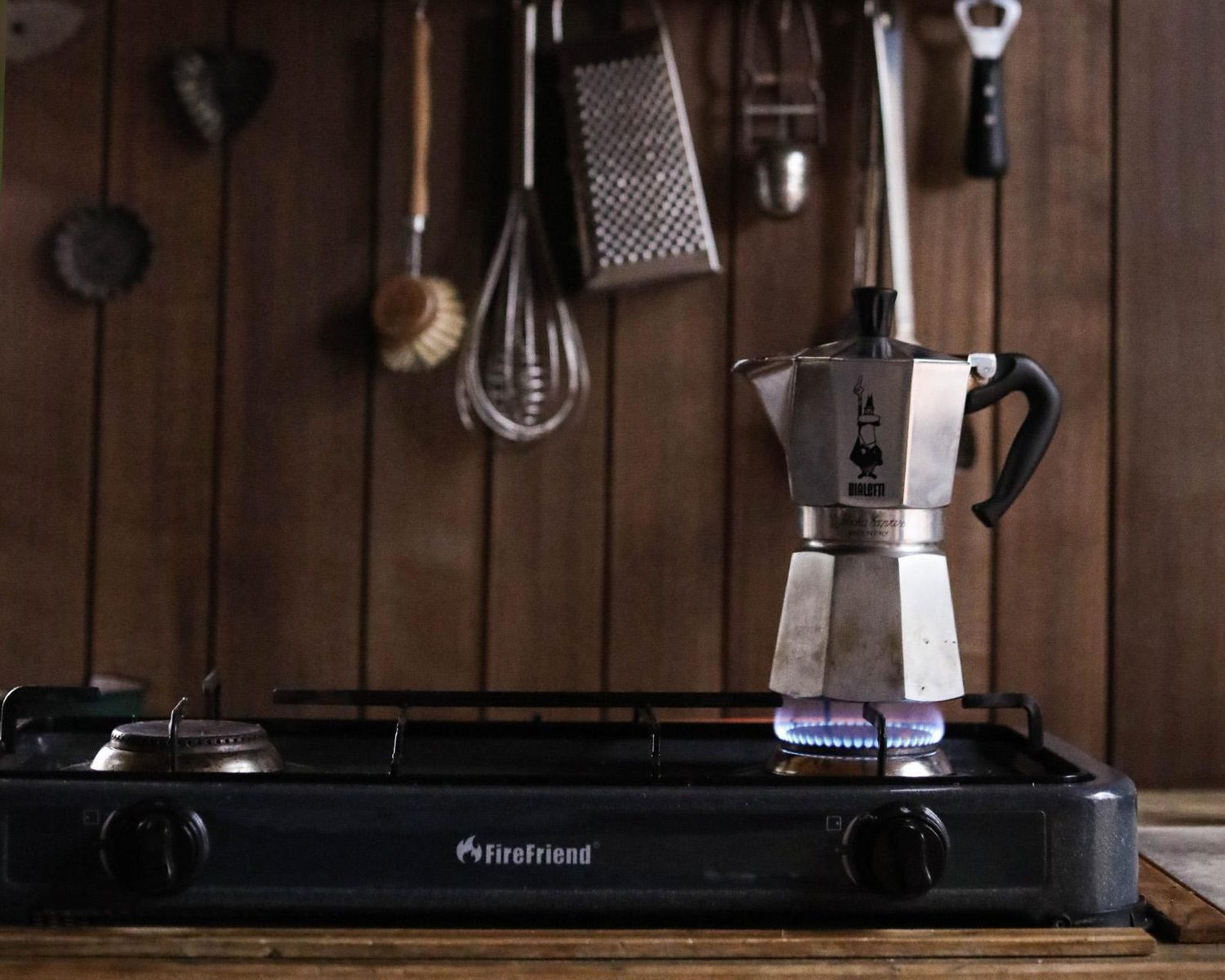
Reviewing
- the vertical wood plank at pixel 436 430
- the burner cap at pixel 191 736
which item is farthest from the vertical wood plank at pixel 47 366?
the burner cap at pixel 191 736

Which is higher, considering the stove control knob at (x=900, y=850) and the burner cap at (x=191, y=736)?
the burner cap at (x=191, y=736)

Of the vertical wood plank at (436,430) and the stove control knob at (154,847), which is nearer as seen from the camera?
the stove control knob at (154,847)

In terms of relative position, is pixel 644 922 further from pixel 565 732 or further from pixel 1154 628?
pixel 1154 628

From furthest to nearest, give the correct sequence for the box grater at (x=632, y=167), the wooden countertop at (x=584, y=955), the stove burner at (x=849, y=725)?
the box grater at (x=632, y=167) < the stove burner at (x=849, y=725) < the wooden countertop at (x=584, y=955)

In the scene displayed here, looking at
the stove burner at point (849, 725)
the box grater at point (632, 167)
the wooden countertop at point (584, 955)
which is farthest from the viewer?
the box grater at point (632, 167)

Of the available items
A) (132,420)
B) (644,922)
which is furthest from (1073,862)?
(132,420)

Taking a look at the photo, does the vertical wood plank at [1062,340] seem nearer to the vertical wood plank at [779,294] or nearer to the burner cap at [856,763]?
the vertical wood plank at [779,294]

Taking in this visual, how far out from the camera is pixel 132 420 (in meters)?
1.26

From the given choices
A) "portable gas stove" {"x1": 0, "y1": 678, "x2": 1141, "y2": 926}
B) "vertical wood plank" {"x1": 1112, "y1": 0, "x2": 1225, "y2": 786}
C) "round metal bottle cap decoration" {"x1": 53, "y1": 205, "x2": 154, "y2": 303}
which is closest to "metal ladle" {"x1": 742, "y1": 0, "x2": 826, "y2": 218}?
"vertical wood plank" {"x1": 1112, "y1": 0, "x2": 1225, "y2": 786}

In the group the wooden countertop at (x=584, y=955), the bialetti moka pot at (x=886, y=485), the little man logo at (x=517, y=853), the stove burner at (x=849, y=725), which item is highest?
the bialetti moka pot at (x=886, y=485)

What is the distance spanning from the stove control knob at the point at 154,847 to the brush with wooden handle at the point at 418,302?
645 millimetres

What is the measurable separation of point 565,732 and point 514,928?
0.74 feet

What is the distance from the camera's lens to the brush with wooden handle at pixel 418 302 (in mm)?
1223

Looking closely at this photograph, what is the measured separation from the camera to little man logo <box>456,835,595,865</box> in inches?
25.5
